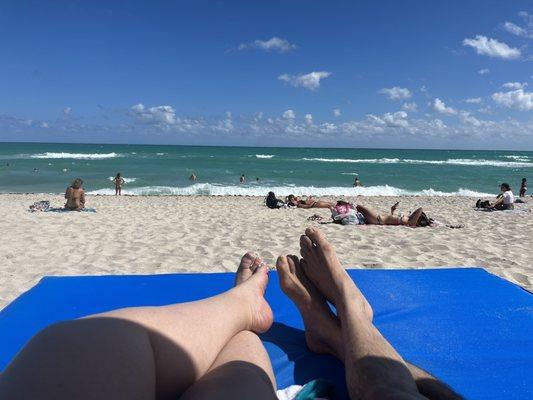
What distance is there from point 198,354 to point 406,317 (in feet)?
4.53

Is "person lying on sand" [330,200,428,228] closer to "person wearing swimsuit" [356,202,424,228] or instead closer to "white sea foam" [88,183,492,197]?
"person wearing swimsuit" [356,202,424,228]

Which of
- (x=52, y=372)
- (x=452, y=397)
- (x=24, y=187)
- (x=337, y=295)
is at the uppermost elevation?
(x=52, y=372)

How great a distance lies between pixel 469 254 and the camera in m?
4.71

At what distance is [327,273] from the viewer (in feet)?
6.32

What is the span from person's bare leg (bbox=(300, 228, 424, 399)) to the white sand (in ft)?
7.04

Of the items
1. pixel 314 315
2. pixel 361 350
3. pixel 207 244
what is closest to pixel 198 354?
pixel 361 350

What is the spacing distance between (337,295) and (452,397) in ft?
1.99

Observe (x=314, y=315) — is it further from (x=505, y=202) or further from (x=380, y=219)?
(x=505, y=202)

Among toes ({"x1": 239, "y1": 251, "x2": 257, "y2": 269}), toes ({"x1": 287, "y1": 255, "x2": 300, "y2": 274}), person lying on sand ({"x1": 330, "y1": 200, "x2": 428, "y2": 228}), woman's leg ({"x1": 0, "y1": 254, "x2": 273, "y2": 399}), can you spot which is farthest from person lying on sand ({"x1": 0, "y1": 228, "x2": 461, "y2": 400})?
person lying on sand ({"x1": 330, "y1": 200, "x2": 428, "y2": 228})

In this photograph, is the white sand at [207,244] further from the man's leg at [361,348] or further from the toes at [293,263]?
the man's leg at [361,348]

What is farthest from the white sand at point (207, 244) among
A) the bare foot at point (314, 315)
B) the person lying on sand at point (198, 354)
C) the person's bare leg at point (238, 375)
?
the person's bare leg at point (238, 375)

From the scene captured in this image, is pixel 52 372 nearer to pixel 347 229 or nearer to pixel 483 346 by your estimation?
pixel 483 346

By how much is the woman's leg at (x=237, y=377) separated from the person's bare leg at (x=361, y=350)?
279 mm

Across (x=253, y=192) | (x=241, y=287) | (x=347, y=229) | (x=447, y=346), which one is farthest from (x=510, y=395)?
(x=253, y=192)
